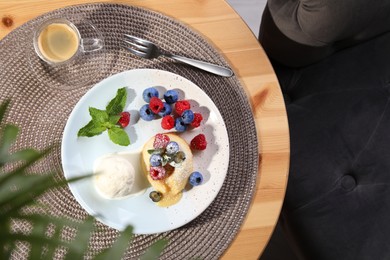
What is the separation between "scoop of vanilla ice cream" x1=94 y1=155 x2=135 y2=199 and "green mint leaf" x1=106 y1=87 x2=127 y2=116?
0.08m

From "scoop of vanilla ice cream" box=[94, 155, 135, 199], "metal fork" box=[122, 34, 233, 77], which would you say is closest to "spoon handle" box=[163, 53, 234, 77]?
"metal fork" box=[122, 34, 233, 77]

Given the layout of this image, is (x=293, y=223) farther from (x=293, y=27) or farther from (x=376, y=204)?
(x=293, y=27)

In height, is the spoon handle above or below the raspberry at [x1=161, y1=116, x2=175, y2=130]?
above

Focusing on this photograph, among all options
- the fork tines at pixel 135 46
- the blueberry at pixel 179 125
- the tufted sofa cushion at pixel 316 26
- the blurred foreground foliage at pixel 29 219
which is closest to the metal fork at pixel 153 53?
the fork tines at pixel 135 46

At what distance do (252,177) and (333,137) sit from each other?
1.01ft

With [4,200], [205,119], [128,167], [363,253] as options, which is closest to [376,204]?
[363,253]

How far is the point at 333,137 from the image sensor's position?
3.79 ft

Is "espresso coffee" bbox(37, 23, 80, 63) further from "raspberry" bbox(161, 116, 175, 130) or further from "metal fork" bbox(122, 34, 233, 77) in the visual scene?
"raspberry" bbox(161, 116, 175, 130)

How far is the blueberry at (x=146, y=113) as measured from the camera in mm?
909

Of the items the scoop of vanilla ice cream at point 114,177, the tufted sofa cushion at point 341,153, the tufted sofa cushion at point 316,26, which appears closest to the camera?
the scoop of vanilla ice cream at point 114,177

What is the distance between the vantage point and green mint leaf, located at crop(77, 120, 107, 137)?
882 millimetres

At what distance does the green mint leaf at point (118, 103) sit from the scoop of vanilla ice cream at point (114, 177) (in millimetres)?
81

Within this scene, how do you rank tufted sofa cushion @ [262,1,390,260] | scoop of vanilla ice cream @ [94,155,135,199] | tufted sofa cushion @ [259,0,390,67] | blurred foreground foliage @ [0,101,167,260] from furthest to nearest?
tufted sofa cushion @ [262,1,390,260], tufted sofa cushion @ [259,0,390,67], scoop of vanilla ice cream @ [94,155,135,199], blurred foreground foliage @ [0,101,167,260]

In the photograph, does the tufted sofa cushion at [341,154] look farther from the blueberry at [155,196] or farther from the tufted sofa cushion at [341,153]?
the blueberry at [155,196]
